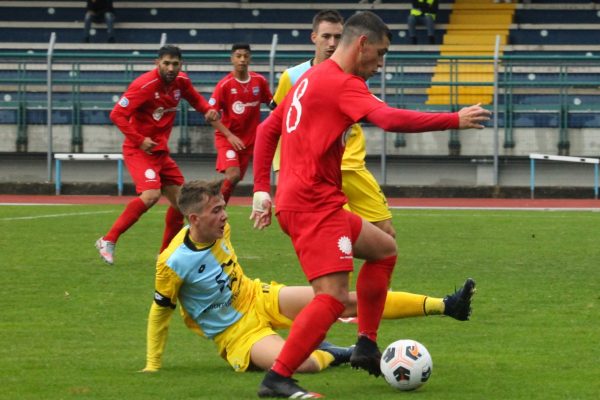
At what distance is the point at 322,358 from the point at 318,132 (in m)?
1.45

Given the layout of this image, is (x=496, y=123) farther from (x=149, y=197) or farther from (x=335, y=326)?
(x=335, y=326)

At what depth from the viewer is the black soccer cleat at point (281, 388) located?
6188 millimetres

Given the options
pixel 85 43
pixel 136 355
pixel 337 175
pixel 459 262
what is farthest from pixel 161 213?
pixel 337 175

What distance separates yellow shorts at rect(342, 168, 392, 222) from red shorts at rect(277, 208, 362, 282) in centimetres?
263

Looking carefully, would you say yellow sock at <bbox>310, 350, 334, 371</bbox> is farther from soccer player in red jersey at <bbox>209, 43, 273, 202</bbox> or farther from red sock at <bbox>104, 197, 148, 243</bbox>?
soccer player in red jersey at <bbox>209, 43, 273, 202</bbox>

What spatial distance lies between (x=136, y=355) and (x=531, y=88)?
60.2ft

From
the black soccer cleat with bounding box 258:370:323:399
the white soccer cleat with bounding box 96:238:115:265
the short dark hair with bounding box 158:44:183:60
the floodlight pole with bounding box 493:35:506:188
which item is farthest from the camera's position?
the floodlight pole with bounding box 493:35:506:188

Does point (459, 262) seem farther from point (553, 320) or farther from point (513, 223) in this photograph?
point (513, 223)

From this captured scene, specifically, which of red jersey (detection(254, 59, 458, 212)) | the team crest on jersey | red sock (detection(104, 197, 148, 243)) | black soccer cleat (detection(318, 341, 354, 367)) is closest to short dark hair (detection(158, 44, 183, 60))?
the team crest on jersey

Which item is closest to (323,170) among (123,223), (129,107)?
(123,223)

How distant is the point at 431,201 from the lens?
936 inches

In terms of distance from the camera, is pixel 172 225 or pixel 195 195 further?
pixel 172 225

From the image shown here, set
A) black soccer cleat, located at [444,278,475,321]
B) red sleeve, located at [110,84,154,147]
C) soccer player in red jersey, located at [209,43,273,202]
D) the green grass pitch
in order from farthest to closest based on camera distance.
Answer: soccer player in red jersey, located at [209,43,273,202] < red sleeve, located at [110,84,154,147] < black soccer cleat, located at [444,278,475,321] < the green grass pitch

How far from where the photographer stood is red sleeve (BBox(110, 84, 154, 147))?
42.8 ft
